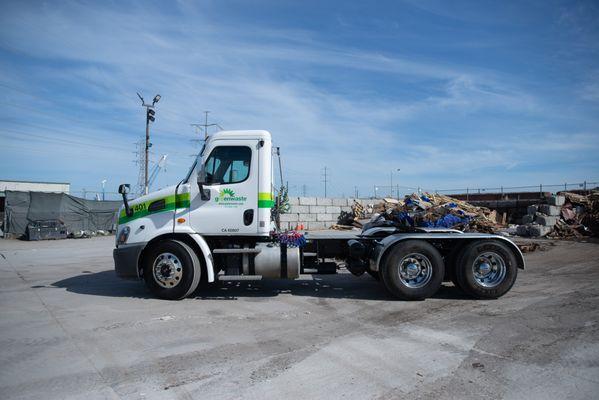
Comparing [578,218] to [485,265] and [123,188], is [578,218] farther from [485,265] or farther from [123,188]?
[123,188]

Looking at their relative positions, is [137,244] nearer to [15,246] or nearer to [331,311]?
[331,311]

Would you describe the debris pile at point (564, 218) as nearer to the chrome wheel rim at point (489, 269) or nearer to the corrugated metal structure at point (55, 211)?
the chrome wheel rim at point (489, 269)

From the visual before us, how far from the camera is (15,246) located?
1891 cm

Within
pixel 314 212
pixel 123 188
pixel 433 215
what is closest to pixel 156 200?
pixel 123 188

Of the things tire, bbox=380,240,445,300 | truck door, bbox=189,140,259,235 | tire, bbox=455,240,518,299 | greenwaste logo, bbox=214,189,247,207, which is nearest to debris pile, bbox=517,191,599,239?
tire, bbox=455,240,518,299

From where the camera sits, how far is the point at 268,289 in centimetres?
853

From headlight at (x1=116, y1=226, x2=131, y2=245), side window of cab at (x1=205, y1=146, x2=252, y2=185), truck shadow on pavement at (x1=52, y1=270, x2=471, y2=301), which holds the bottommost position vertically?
truck shadow on pavement at (x1=52, y1=270, x2=471, y2=301)

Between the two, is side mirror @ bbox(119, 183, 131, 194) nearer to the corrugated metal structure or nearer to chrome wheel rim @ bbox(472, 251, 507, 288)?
chrome wheel rim @ bbox(472, 251, 507, 288)

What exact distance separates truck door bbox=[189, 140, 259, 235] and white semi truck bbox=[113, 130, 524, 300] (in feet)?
0.06

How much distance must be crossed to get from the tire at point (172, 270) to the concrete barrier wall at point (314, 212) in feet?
43.8

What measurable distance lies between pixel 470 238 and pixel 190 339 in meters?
4.96

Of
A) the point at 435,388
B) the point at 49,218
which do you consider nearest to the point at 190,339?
the point at 435,388

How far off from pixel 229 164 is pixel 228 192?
0.51 metres

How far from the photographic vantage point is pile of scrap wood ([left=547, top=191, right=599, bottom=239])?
Result: 53.3ft
